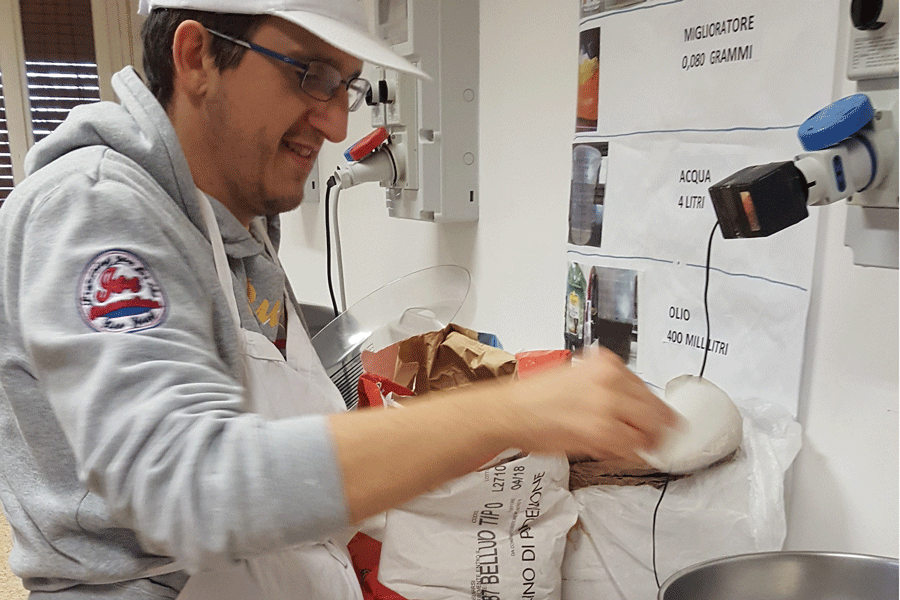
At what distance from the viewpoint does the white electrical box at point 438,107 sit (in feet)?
4.85

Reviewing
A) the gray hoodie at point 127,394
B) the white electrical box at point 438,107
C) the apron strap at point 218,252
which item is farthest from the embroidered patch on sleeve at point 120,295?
the white electrical box at point 438,107

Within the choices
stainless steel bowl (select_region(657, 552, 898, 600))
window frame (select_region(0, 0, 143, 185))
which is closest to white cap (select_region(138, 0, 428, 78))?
stainless steel bowl (select_region(657, 552, 898, 600))

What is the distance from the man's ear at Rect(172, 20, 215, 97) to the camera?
727 millimetres

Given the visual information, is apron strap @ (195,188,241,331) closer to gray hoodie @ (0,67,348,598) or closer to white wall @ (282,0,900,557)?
gray hoodie @ (0,67,348,598)

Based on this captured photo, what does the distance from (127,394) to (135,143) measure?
0.27 meters

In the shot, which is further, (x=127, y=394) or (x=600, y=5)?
(x=600, y=5)

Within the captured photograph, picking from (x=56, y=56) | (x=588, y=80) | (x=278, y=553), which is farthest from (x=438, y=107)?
(x=56, y=56)

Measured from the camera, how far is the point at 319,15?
2.33 ft

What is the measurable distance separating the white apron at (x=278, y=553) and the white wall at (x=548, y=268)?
1.91 ft

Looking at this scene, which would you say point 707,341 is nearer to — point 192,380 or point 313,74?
point 313,74

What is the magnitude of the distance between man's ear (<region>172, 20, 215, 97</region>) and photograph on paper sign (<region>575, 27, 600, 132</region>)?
0.65 m

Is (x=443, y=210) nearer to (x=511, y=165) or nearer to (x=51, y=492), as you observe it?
(x=511, y=165)

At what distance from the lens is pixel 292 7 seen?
27.4 inches

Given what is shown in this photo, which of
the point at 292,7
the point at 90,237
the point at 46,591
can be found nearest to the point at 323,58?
the point at 292,7
